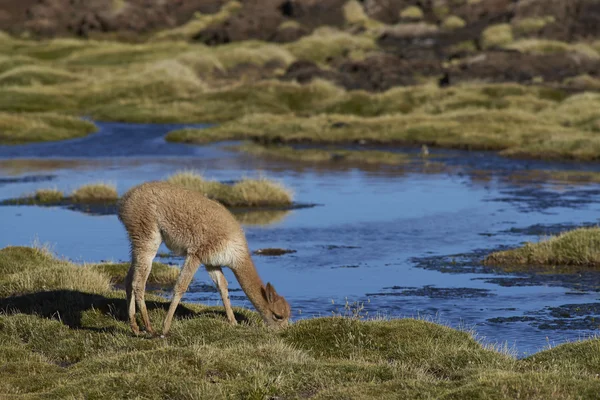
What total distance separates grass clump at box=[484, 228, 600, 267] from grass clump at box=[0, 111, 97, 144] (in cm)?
3703

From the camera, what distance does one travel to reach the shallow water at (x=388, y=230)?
1892 cm

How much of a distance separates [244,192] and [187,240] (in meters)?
18.8

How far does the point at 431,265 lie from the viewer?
2353 centimetres

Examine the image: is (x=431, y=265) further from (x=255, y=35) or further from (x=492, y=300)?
(x=255, y=35)

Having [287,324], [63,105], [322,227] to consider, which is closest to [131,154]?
[322,227]

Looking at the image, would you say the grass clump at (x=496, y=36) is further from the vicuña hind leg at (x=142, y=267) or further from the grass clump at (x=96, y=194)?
the vicuña hind leg at (x=142, y=267)

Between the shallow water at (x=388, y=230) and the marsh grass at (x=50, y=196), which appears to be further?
the marsh grass at (x=50, y=196)

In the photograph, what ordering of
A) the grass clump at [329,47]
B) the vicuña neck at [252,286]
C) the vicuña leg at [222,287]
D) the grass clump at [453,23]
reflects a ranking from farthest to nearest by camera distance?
the grass clump at [453,23] → the grass clump at [329,47] → the vicuña leg at [222,287] → the vicuña neck at [252,286]

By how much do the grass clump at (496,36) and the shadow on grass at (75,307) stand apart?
320 ft

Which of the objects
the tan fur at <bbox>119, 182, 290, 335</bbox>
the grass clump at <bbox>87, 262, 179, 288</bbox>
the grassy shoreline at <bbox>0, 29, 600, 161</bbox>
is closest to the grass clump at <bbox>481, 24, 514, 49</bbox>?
the grassy shoreline at <bbox>0, 29, 600, 161</bbox>

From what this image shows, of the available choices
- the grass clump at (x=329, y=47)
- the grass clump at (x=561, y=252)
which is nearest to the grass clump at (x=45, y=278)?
the grass clump at (x=561, y=252)

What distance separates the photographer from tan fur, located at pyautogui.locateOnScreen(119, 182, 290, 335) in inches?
538

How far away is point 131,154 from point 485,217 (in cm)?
2343

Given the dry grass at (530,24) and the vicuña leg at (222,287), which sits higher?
the dry grass at (530,24)
